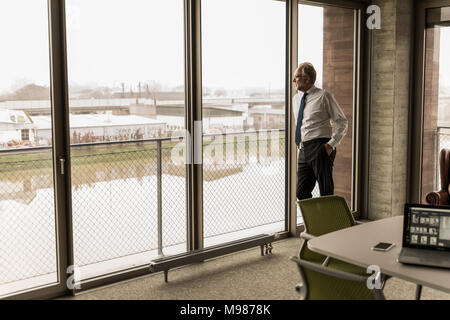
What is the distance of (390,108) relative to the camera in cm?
589

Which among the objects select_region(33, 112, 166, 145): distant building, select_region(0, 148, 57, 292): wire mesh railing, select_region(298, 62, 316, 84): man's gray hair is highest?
select_region(298, 62, 316, 84): man's gray hair

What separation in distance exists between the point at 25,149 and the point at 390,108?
4.03m

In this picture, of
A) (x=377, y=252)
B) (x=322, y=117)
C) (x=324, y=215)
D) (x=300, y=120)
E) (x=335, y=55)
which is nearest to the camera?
(x=377, y=252)

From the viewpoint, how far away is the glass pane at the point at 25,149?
3.48m

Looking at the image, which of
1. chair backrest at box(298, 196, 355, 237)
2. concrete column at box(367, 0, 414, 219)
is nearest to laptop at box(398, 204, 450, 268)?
chair backrest at box(298, 196, 355, 237)

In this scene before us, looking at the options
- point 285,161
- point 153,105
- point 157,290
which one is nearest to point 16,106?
point 153,105

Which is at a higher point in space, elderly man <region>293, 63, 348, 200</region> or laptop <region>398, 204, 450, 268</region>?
elderly man <region>293, 63, 348, 200</region>

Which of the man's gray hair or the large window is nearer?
the large window

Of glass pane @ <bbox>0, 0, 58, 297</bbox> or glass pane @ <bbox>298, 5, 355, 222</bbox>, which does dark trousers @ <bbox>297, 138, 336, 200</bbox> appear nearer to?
glass pane @ <bbox>298, 5, 355, 222</bbox>

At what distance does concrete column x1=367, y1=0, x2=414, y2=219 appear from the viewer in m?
5.82

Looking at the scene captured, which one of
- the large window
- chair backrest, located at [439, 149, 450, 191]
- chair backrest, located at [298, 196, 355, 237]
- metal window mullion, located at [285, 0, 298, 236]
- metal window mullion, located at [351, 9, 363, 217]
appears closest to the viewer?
chair backrest, located at [298, 196, 355, 237]

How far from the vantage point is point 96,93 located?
12.7ft

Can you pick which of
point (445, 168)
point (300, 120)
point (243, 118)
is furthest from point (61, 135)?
point (445, 168)

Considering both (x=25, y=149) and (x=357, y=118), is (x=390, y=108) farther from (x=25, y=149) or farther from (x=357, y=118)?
(x=25, y=149)
